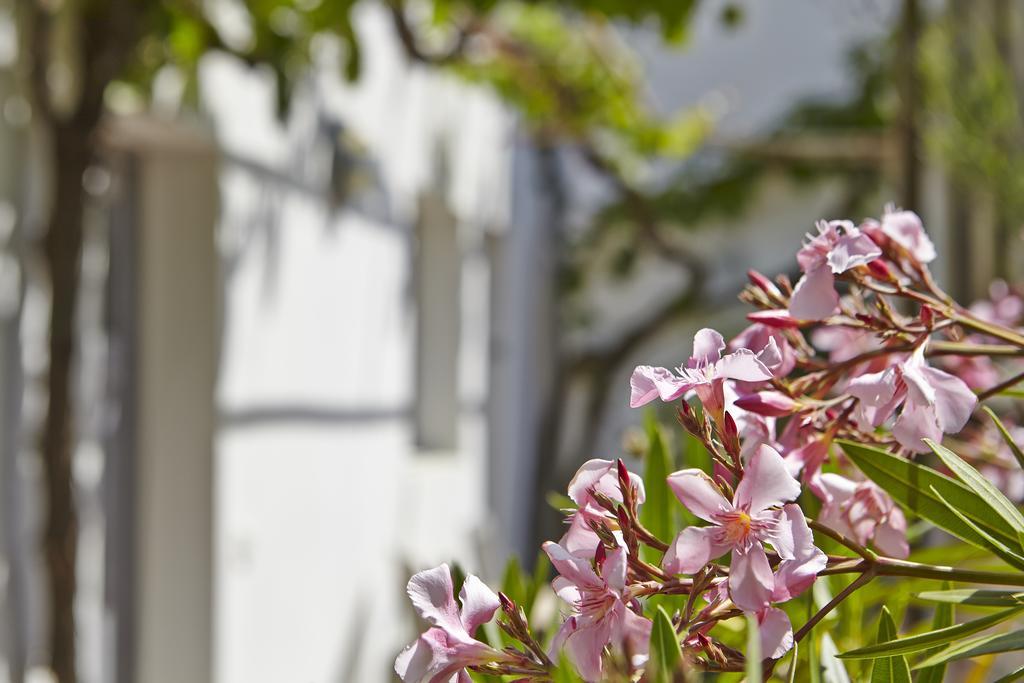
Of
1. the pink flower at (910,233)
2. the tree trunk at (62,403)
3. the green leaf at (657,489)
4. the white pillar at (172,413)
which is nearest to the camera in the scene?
the pink flower at (910,233)

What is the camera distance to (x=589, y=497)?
1.39 ft

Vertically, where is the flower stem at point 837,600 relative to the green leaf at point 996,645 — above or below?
above

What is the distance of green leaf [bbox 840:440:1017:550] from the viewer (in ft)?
1.40

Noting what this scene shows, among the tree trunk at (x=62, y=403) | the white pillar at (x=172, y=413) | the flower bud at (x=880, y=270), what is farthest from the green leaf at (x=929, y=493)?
the white pillar at (x=172, y=413)

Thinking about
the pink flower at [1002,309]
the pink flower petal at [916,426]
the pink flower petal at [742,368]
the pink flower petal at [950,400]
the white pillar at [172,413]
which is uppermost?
the pink flower at [1002,309]

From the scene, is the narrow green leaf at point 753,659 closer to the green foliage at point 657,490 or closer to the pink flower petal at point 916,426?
the pink flower petal at point 916,426

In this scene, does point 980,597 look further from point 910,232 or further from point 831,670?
point 910,232

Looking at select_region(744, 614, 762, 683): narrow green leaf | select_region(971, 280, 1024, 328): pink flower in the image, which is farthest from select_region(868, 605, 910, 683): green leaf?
select_region(971, 280, 1024, 328): pink flower

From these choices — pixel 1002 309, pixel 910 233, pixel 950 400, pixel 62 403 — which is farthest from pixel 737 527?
pixel 62 403

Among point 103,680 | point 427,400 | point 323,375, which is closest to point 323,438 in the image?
point 323,375

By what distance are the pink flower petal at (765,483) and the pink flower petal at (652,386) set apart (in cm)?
4

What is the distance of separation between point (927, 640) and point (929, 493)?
6cm

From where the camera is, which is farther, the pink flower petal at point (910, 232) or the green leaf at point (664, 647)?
the pink flower petal at point (910, 232)

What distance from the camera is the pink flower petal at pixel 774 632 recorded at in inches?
14.4
